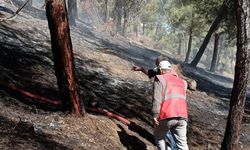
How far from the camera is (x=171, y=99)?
625cm

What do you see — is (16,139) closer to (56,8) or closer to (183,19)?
(56,8)

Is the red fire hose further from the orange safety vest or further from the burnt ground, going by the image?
the orange safety vest

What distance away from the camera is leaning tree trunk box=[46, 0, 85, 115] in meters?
6.79

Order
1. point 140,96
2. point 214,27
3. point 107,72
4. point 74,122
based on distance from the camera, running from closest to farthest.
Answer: point 74,122
point 140,96
point 107,72
point 214,27

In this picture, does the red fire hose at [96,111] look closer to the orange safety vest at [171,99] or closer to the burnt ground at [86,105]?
the burnt ground at [86,105]

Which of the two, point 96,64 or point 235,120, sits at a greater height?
point 235,120

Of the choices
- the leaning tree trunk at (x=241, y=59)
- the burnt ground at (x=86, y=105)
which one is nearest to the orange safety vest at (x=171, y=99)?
the burnt ground at (x=86, y=105)

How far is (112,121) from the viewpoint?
8.31m

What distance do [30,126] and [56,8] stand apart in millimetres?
2145

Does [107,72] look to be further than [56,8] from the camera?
Yes

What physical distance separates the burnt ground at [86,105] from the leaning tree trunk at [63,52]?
0.33m

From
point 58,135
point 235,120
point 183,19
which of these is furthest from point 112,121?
point 183,19

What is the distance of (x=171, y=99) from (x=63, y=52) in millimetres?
2170

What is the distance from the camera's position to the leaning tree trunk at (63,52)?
6793mm
